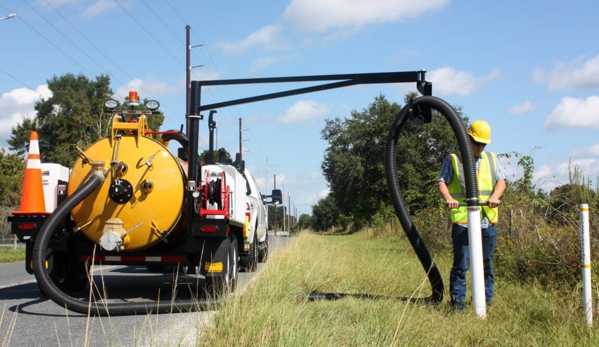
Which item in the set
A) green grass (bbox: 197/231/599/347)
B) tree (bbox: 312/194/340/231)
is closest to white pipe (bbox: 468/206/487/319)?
green grass (bbox: 197/231/599/347)

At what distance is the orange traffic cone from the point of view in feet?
26.1

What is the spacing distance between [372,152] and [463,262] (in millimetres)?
43627

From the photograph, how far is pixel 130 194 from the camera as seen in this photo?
7.71 m

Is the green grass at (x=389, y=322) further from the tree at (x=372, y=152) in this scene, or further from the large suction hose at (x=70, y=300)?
the tree at (x=372, y=152)

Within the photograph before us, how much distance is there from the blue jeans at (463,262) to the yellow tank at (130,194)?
3487mm

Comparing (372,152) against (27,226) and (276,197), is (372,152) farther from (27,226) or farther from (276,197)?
(27,226)

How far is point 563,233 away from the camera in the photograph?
8047 mm

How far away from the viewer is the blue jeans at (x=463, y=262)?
248 inches

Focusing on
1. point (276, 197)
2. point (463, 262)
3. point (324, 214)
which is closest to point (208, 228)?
point (463, 262)

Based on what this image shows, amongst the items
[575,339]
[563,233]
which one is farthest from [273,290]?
[563,233]

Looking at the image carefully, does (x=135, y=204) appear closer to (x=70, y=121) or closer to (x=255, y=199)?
(x=255, y=199)

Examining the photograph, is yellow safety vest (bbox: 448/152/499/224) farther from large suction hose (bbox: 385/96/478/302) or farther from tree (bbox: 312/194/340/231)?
tree (bbox: 312/194/340/231)

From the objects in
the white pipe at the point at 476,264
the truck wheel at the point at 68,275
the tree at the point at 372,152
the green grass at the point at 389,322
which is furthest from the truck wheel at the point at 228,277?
the tree at the point at 372,152

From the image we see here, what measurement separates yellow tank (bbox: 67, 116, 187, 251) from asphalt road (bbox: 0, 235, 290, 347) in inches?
28.4
